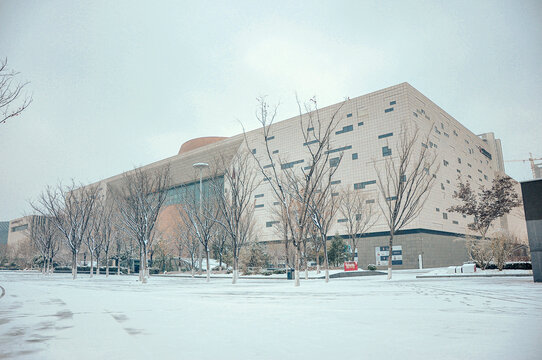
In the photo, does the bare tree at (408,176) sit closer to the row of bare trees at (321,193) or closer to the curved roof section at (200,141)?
the row of bare trees at (321,193)

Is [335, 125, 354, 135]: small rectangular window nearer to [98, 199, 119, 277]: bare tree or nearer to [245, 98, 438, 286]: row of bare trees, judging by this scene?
[245, 98, 438, 286]: row of bare trees

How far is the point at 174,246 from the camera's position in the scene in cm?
6675

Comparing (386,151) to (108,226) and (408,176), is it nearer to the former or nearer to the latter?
(408,176)

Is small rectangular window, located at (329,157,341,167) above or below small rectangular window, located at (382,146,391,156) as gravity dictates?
below

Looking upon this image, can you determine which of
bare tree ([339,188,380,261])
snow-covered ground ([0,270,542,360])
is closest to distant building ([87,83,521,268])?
bare tree ([339,188,380,261])

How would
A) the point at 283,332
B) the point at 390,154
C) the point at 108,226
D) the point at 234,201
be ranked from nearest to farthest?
1. the point at 283,332
2. the point at 234,201
3. the point at 108,226
4. the point at 390,154

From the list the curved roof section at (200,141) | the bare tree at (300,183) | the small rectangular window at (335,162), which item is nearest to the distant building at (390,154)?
the small rectangular window at (335,162)

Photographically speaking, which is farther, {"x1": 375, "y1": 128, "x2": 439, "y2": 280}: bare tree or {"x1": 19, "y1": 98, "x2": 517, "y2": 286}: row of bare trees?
{"x1": 375, "y1": 128, "x2": 439, "y2": 280}: bare tree

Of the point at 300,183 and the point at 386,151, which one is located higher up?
the point at 386,151

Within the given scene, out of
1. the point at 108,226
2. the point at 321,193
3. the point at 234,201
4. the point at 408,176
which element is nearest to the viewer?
the point at 234,201

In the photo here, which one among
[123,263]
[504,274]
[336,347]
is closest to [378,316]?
[336,347]

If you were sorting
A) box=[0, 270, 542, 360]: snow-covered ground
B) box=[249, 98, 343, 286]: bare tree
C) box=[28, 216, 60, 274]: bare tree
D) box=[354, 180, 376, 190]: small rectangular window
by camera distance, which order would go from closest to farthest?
box=[0, 270, 542, 360]: snow-covered ground
box=[249, 98, 343, 286]: bare tree
box=[28, 216, 60, 274]: bare tree
box=[354, 180, 376, 190]: small rectangular window

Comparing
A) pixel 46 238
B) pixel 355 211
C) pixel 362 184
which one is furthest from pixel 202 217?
pixel 362 184

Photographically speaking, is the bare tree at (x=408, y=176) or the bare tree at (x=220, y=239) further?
the bare tree at (x=220, y=239)
